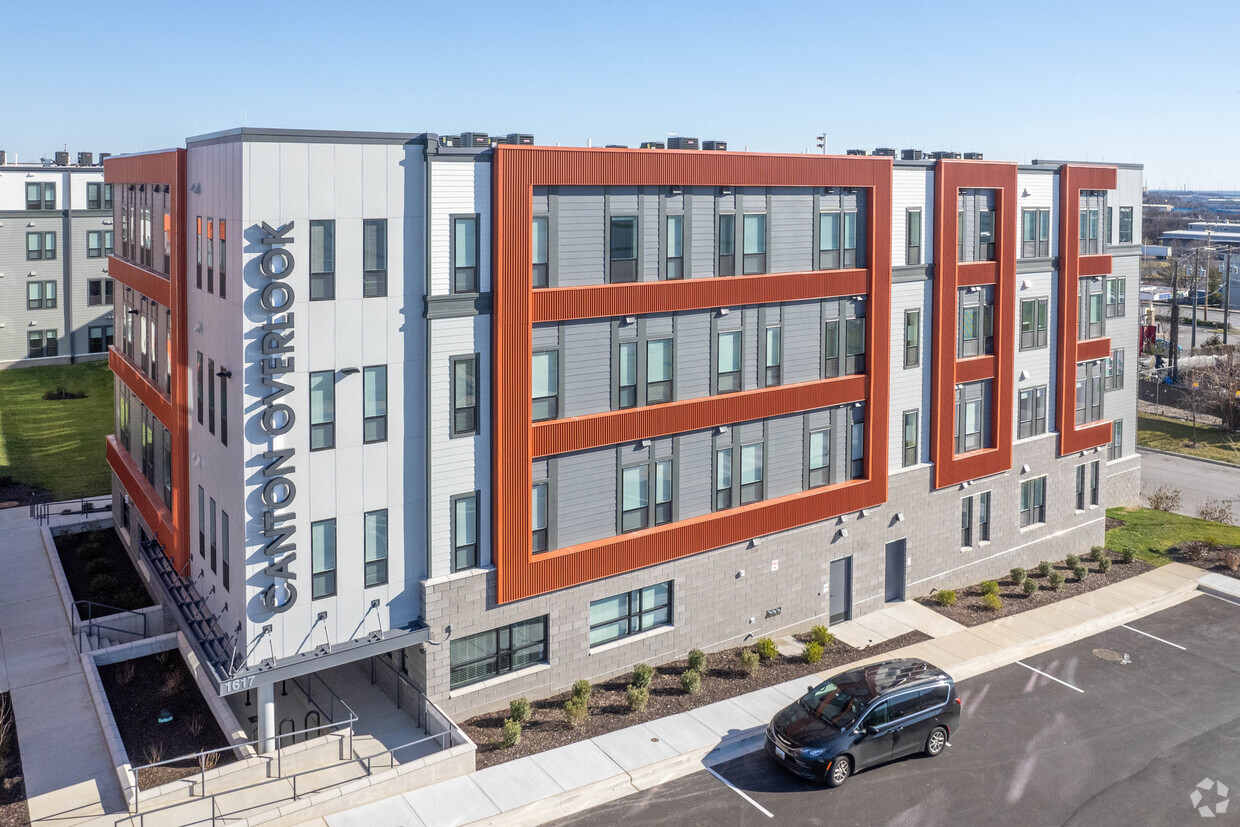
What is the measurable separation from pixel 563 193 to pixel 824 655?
14.2 meters

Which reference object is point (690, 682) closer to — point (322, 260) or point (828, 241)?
point (828, 241)

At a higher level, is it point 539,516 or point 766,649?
point 539,516

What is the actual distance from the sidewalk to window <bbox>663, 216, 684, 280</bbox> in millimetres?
10665

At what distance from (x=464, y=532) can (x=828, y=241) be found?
43.5ft

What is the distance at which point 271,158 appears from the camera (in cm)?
2034

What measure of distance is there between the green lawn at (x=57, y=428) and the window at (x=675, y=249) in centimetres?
2947

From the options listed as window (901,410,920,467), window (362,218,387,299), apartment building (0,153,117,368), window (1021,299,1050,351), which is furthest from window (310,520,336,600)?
apartment building (0,153,117,368)

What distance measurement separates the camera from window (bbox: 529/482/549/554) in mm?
24812

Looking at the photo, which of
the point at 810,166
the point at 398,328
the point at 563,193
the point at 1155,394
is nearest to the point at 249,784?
the point at 398,328

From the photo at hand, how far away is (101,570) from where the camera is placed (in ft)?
108

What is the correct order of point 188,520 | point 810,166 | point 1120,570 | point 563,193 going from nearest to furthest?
point 563,193
point 188,520
point 810,166
point 1120,570

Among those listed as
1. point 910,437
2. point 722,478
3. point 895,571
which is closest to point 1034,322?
point 910,437

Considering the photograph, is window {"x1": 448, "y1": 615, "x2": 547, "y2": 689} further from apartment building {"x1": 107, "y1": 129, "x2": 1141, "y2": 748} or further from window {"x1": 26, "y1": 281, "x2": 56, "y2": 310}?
window {"x1": 26, "y1": 281, "x2": 56, "y2": 310}

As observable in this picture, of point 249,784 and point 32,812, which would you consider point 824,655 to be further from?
point 32,812
